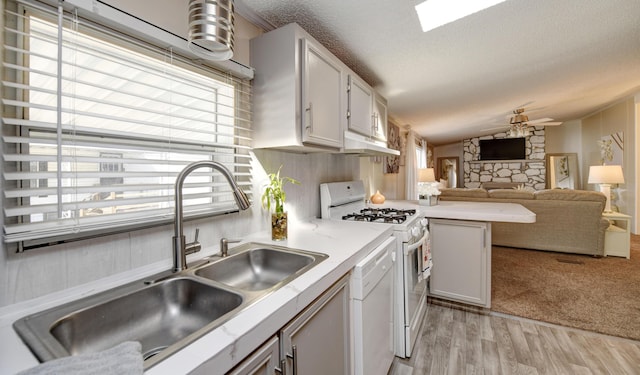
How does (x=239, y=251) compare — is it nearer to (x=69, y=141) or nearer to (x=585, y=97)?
(x=69, y=141)

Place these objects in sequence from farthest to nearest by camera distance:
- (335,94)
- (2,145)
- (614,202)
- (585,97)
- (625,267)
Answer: (614,202) < (585,97) < (625,267) < (335,94) < (2,145)

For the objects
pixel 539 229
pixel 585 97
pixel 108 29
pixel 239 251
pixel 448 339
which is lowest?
pixel 448 339

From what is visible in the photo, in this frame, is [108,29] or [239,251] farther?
[239,251]

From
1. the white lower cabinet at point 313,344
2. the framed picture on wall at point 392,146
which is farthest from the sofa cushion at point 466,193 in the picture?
the white lower cabinet at point 313,344

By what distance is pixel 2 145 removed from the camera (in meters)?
0.73

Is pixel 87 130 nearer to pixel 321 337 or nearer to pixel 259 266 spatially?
pixel 259 266

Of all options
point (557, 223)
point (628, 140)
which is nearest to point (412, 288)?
point (557, 223)

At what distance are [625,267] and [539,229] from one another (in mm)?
919

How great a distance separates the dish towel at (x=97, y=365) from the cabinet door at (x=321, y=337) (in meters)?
0.38

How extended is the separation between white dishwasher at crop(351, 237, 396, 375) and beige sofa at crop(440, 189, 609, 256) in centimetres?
330

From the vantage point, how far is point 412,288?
1.86 metres

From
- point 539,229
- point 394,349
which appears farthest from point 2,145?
point 539,229

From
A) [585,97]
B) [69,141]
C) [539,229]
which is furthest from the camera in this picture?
[585,97]

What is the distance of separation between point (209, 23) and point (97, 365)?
1.00 metres
